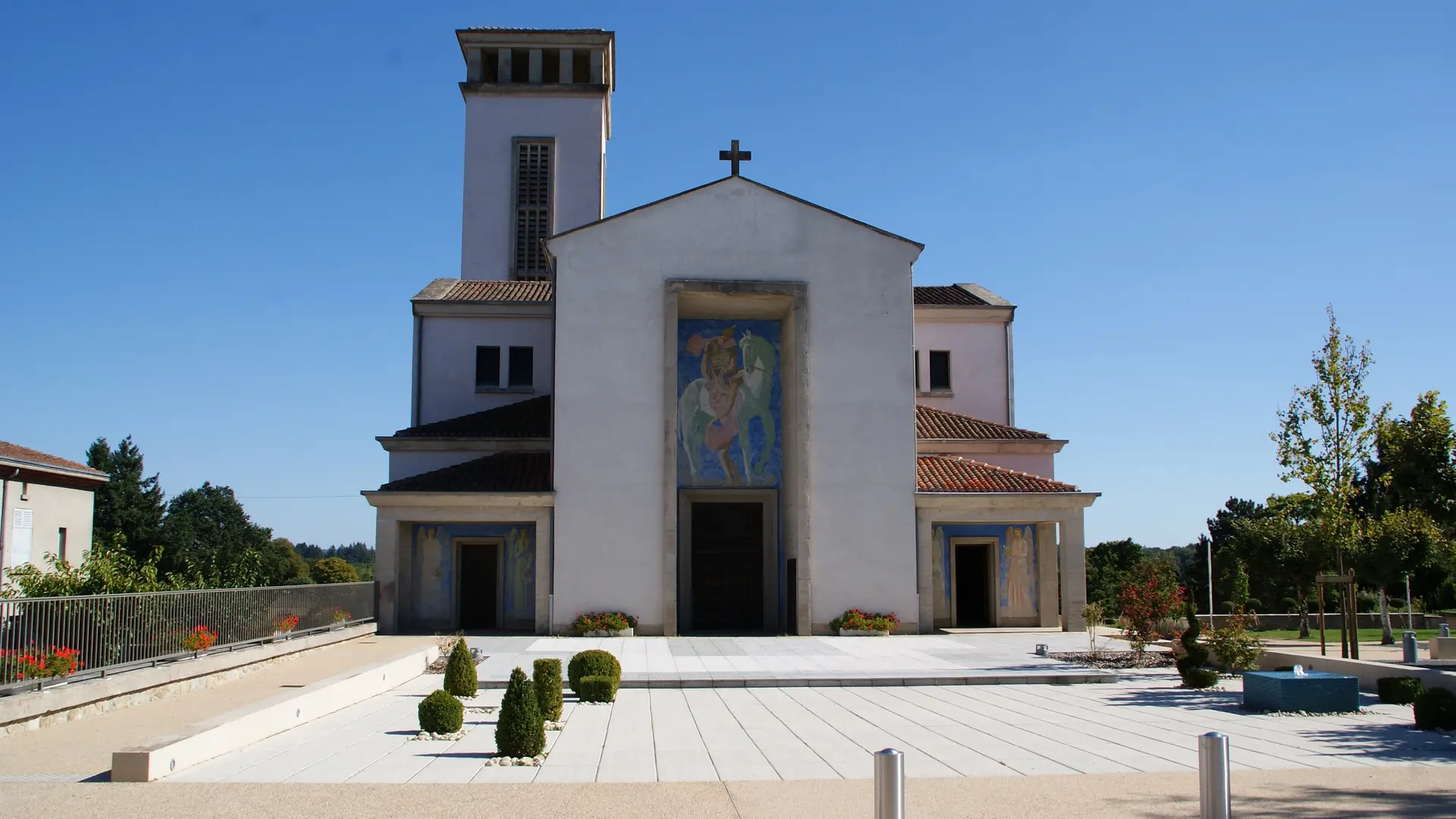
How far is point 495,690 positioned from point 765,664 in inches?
236

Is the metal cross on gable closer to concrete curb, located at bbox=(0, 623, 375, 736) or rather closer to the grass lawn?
concrete curb, located at bbox=(0, 623, 375, 736)

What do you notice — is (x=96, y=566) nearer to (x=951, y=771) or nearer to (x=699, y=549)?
(x=699, y=549)

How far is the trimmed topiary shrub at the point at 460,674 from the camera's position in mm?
15672

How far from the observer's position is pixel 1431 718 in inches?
561

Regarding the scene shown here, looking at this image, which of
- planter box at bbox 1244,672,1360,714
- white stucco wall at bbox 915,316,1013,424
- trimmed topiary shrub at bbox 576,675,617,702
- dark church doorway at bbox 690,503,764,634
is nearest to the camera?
planter box at bbox 1244,672,1360,714

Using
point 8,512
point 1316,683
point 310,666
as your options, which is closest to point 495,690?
point 310,666

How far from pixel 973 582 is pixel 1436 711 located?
62.5 ft

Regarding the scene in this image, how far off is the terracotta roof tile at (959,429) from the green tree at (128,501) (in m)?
51.5

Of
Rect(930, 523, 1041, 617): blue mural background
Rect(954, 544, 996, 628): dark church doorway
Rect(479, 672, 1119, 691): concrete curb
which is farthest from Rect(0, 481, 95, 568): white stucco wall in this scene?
Rect(954, 544, 996, 628): dark church doorway

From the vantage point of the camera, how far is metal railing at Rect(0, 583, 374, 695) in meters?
Answer: 14.9

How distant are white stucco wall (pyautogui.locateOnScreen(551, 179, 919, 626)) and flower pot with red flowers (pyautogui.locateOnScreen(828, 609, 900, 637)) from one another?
0.29 metres

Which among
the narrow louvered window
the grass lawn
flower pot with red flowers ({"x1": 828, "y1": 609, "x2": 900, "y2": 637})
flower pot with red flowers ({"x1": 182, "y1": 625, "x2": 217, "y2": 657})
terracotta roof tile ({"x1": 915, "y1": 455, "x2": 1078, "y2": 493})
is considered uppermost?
the narrow louvered window

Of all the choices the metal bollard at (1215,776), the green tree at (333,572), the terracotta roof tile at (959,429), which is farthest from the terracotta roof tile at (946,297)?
the green tree at (333,572)

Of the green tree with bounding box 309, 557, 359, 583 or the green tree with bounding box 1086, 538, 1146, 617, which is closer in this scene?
the green tree with bounding box 1086, 538, 1146, 617
